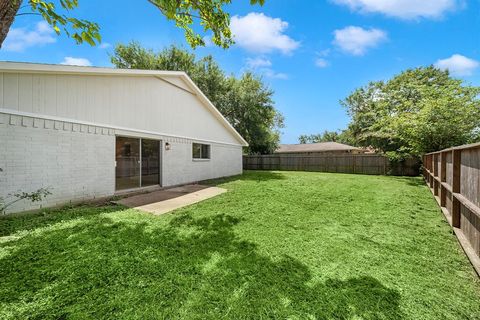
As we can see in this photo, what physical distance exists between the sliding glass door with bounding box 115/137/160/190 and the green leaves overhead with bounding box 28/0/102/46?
12.8 feet

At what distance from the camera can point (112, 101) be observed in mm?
6832

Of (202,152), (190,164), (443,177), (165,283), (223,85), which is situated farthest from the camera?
(223,85)

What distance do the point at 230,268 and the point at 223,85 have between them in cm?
1855

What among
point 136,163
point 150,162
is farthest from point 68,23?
point 150,162

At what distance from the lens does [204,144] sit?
38.3 feet

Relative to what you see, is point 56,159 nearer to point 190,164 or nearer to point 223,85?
point 190,164

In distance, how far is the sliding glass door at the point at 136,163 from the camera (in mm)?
7211

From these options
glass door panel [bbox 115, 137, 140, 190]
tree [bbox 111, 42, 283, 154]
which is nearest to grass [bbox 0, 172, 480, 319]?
glass door panel [bbox 115, 137, 140, 190]

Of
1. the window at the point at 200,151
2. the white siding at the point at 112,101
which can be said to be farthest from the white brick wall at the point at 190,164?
the white siding at the point at 112,101

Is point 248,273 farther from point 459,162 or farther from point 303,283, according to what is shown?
point 459,162

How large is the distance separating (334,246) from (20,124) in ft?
22.4

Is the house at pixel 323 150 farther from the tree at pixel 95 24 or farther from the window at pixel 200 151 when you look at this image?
the tree at pixel 95 24

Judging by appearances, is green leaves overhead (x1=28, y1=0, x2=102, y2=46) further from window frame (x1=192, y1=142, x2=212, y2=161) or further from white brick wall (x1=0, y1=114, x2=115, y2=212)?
window frame (x1=192, y1=142, x2=212, y2=161)

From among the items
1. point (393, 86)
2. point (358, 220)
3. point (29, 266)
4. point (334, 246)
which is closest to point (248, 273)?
point (334, 246)
